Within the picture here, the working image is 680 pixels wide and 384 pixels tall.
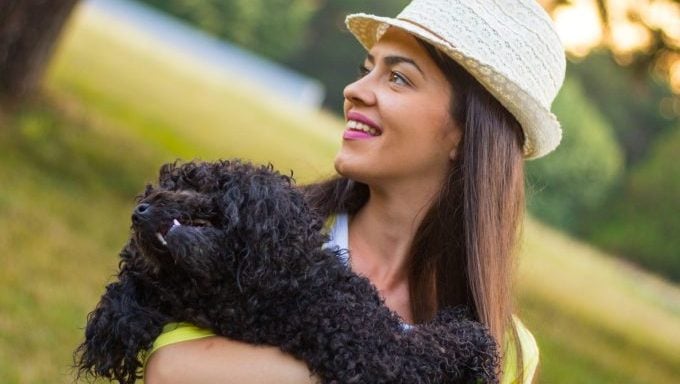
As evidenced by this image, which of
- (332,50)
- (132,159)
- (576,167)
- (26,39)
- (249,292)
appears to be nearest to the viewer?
(249,292)

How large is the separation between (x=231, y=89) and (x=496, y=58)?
88.2ft

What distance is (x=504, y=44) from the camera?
3.61m

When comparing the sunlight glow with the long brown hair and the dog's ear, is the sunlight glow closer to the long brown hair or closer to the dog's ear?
the long brown hair

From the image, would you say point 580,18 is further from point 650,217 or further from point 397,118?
point 650,217

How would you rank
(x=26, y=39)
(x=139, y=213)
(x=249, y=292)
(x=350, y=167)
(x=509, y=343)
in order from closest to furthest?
(x=139, y=213)
(x=249, y=292)
(x=350, y=167)
(x=509, y=343)
(x=26, y=39)

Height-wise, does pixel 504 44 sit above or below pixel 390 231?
above

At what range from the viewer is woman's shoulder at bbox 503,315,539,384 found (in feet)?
11.5

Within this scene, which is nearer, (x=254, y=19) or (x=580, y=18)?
(x=580, y=18)

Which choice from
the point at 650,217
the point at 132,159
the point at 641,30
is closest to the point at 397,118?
the point at 641,30

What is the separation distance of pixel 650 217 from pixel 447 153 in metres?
45.4

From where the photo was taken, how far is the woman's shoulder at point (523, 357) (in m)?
3.51

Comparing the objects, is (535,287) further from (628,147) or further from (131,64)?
(628,147)

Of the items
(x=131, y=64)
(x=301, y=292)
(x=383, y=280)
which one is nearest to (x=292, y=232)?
(x=301, y=292)

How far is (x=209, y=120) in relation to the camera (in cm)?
2016
